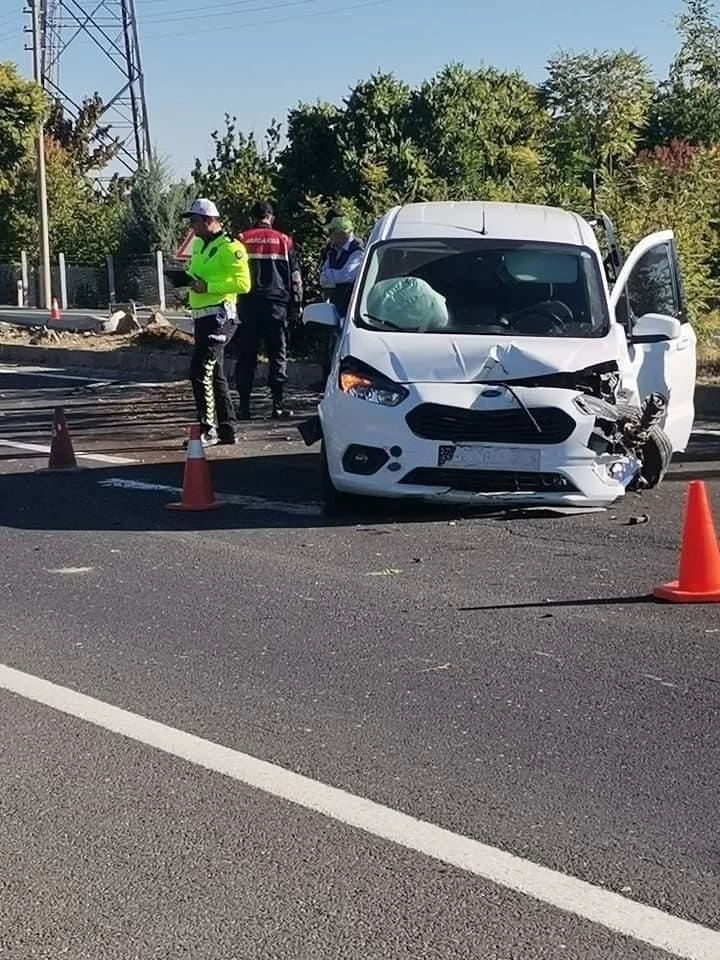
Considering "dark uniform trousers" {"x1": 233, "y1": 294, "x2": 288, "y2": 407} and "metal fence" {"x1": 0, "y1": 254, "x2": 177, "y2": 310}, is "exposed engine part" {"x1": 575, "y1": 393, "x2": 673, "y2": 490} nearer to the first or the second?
"dark uniform trousers" {"x1": 233, "y1": 294, "x2": 288, "y2": 407}

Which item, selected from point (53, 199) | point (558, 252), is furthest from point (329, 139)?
point (53, 199)

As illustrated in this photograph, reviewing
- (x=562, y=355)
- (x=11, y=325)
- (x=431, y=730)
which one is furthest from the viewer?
(x=11, y=325)

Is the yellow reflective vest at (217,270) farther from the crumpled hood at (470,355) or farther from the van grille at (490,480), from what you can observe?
the van grille at (490,480)

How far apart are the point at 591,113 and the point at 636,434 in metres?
11.5

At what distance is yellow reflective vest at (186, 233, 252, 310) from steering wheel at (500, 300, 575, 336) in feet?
10.1

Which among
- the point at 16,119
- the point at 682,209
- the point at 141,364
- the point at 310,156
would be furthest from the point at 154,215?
the point at 682,209

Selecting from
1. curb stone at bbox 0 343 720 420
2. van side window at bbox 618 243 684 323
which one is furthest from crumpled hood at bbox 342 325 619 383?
curb stone at bbox 0 343 720 420

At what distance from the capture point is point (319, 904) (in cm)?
404

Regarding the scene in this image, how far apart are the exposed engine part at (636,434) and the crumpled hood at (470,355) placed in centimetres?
30

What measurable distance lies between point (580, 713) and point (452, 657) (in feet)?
2.80

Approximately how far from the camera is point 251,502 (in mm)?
10266

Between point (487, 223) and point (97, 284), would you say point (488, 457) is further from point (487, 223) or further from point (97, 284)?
point (97, 284)

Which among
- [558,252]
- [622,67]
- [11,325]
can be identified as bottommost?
[11,325]

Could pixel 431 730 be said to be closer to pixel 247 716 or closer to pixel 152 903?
pixel 247 716
